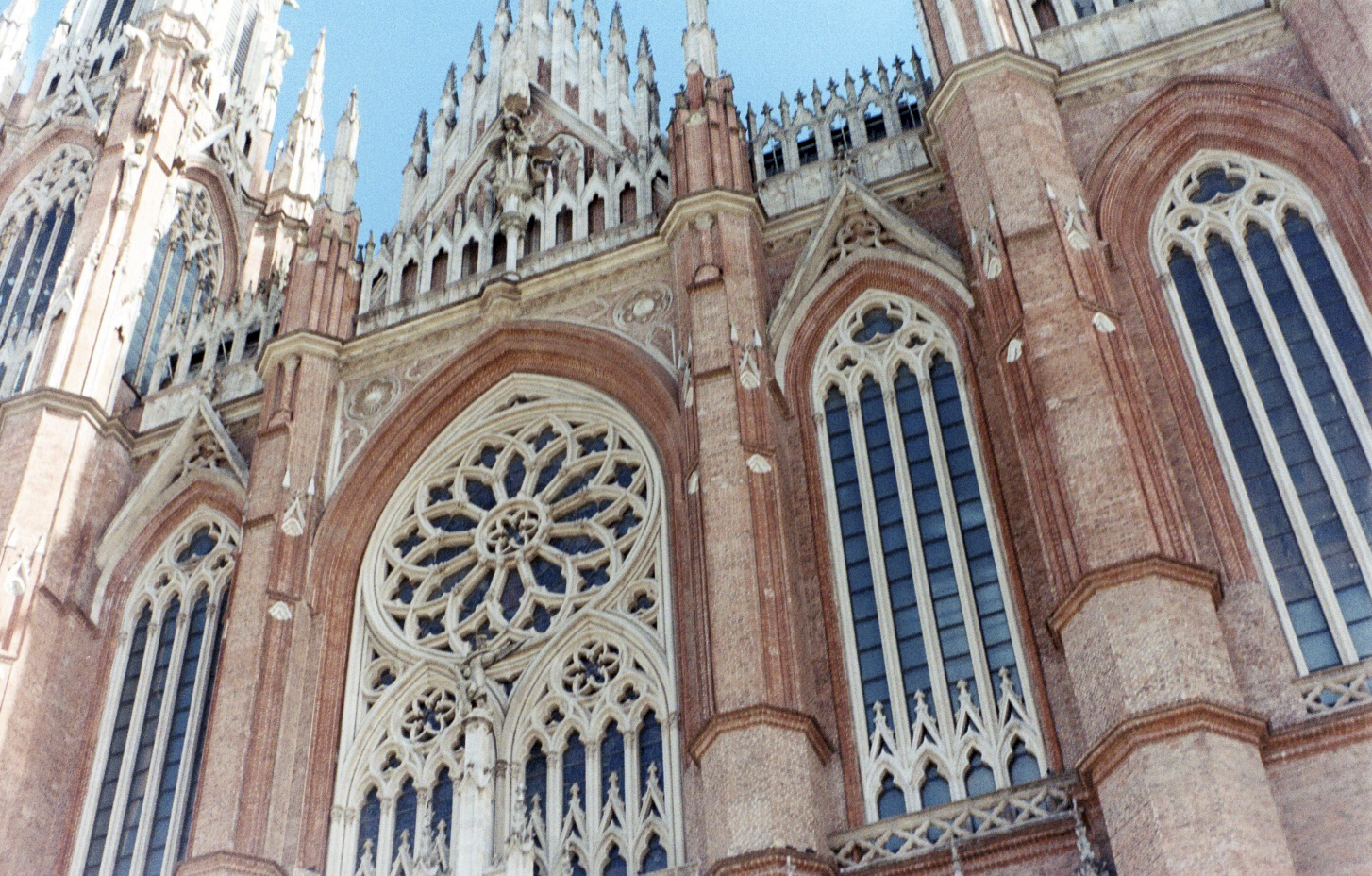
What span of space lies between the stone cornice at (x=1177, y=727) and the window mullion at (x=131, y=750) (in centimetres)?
1338

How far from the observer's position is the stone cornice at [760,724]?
16953 mm

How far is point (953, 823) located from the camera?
→ 16344 mm

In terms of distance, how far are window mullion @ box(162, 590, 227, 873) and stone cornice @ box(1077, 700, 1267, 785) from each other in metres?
12.3

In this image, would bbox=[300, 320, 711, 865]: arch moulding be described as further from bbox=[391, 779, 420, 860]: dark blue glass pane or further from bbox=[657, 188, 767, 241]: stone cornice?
bbox=[657, 188, 767, 241]: stone cornice

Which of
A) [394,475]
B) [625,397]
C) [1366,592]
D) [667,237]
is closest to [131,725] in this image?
[394,475]

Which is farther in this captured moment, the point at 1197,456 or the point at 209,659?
the point at 209,659

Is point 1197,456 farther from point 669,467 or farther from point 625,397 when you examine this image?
point 625,397

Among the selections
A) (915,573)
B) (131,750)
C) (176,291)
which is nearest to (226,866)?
(131,750)

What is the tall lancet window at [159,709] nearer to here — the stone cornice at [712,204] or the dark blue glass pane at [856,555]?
the stone cornice at [712,204]

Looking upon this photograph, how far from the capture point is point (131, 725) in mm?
22766

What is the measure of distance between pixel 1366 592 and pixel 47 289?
2597 centimetres

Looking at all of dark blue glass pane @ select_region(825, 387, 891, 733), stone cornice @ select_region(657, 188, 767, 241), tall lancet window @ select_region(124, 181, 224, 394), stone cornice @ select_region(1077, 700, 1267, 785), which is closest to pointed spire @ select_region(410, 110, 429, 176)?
tall lancet window @ select_region(124, 181, 224, 394)

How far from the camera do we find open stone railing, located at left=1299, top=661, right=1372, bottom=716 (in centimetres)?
1544

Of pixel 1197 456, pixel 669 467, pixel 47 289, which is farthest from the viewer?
pixel 47 289
